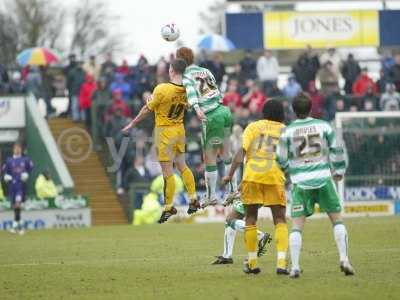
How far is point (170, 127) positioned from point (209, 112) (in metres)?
0.77

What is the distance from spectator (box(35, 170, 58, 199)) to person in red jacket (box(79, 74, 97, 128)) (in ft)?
12.4

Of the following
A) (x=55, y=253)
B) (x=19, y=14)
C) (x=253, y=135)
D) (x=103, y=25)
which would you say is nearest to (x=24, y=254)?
(x=55, y=253)

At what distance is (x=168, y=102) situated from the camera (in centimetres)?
1856

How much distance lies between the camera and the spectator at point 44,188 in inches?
1298

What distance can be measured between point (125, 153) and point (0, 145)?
3.95 meters

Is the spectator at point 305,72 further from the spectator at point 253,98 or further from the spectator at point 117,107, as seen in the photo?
the spectator at point 117,107

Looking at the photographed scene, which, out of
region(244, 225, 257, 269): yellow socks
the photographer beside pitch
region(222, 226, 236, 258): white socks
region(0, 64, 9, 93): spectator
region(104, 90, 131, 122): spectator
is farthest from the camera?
region(0, 64, 9, 93): spectator

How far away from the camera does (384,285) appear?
1359 cm

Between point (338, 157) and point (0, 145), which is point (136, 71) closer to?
point (0, 145)

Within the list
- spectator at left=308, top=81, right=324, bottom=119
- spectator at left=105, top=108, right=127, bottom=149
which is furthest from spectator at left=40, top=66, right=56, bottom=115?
spectator at left=308, top=81, right=324, bottom=119

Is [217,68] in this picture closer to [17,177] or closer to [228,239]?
[17,177]

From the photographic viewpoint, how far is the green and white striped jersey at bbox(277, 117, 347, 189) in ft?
46.7

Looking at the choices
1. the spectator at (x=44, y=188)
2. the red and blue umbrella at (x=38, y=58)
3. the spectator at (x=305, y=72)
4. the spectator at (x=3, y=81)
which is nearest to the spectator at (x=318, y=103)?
the spectator at (x=305, y=72)

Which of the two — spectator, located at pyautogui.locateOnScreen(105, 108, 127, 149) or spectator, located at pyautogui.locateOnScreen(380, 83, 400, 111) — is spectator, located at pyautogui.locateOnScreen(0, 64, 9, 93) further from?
spectator, located at pyautogui.locateOnScreen(380, 83, 400, 111)
